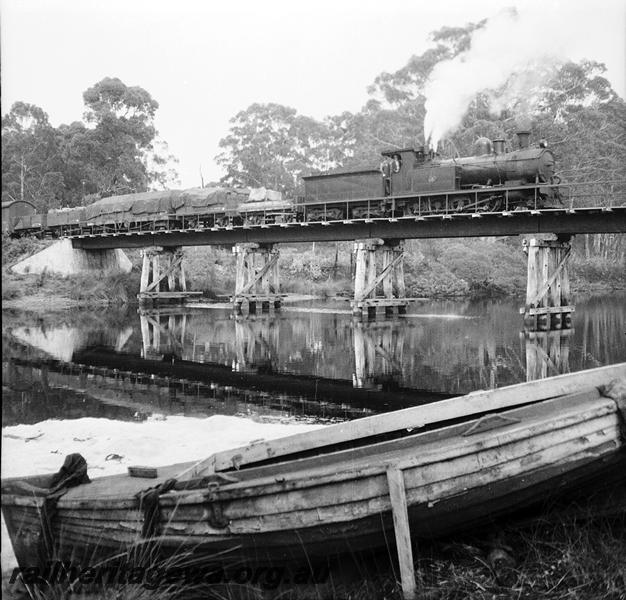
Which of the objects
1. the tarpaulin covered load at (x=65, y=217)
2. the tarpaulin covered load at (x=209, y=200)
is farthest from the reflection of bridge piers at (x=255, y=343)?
the tarpaulin covered load at (x=65, y=217)

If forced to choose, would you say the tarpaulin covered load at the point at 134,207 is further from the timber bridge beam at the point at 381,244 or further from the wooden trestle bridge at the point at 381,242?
the timber bridge beam at the point at 381,244

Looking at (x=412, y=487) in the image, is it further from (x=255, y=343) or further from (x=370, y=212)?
(x=370, y=212)

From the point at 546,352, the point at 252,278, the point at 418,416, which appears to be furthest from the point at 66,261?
the point at 418,416

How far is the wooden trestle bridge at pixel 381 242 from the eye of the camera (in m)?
21.4

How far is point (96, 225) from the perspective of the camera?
3628 cm

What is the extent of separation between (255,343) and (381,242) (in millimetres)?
8608

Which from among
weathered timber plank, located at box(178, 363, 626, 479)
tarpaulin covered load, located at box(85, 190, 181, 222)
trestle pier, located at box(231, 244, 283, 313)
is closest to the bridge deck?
trestle pier, located at box(231, 244, 283, 313)

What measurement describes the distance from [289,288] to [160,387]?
29357 mm

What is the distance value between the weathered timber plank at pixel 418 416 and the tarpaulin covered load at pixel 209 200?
2677 cm

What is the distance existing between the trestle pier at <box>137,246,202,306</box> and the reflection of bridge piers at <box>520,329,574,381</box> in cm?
1867

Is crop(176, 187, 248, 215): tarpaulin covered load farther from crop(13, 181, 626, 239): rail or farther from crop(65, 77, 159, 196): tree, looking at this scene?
crop(65, 77, 159, 196): tree

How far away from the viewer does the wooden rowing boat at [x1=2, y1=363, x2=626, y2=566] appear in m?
4.18

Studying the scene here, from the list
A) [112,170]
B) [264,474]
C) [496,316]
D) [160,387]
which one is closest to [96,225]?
[112,170]

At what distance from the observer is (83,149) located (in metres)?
44.8
